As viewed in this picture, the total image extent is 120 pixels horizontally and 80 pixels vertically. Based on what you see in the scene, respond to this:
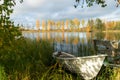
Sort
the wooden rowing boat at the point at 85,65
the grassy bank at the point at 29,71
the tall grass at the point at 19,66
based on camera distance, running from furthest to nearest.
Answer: the wooden rowing boat at the point at 85,65
the grassy bank at the point at 29,71
the tall grass at the point at 19,66

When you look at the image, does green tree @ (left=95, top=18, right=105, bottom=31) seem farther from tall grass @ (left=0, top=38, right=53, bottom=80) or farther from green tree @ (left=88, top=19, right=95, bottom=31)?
tall grass @ (left=0, top=38, right=53, bottom=80)

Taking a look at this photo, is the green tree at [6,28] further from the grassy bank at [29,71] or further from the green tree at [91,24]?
the green tree at [91,24]

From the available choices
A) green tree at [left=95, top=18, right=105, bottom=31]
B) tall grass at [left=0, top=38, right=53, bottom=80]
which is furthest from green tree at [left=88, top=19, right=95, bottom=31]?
tall grass at [left=0, top=38, right=53, bottom=80]

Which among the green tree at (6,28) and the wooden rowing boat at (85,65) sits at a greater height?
the green tree at (6,28)

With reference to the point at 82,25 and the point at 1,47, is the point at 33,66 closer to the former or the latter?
the point at 1,47

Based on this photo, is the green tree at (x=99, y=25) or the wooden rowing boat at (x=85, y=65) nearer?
the wooden rowing boat at (x=85, y=65)

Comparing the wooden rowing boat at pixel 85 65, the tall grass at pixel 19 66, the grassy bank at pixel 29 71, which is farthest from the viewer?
the wooden rowing boat at pixel 85 65

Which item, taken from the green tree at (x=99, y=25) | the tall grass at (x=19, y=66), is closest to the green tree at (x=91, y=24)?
the green tree at (x=99, y=25)

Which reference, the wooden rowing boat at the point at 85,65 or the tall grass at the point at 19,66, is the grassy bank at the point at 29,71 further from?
the wooden rowing boat at the point at 85,65

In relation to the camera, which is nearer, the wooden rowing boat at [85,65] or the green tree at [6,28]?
the green tree at [6,28]

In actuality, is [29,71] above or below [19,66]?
below

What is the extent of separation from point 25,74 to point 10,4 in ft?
11.4

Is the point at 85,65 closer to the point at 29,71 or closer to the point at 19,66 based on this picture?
the point at 29,71

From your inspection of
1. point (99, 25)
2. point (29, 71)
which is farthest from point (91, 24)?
point (29, 71)
